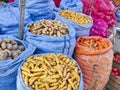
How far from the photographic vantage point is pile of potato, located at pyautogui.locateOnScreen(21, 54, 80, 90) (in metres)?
2.32

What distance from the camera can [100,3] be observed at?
4.98 m

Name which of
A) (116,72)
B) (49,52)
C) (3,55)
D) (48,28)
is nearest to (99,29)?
(116,72)

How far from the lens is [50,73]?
7.92ft

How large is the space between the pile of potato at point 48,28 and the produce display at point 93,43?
0.41 metres

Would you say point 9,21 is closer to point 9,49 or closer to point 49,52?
point 9,49

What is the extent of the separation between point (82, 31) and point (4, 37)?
3.80ft

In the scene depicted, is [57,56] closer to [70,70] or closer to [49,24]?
[70,70]

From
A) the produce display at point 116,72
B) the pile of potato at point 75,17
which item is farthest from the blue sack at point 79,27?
the produce display at point 116,72

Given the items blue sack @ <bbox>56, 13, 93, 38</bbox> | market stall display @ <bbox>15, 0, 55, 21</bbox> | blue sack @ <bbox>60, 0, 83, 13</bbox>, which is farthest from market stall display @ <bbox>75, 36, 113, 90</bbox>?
blue sack @ <bbox>60, 0, 83, 13</bbox>

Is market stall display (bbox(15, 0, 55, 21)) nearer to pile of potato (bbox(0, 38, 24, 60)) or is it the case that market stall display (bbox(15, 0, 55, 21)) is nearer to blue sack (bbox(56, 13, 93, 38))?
blue sack (bbox(56, 13, 93, 38))

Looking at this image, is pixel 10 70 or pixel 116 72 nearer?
pixel 10 70

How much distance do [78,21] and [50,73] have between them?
138cm

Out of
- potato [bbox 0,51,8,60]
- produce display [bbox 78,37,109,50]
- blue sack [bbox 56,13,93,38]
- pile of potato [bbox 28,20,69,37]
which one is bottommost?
produce display [bbox 78,37,109,50]

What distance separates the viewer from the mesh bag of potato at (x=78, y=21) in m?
3.44
